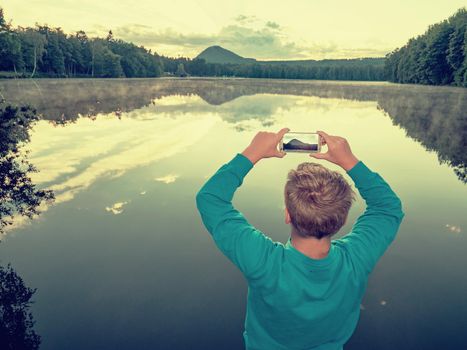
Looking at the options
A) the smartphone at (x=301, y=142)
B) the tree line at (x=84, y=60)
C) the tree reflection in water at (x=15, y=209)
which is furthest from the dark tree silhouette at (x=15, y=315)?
the tree line at (x=84, y=60)

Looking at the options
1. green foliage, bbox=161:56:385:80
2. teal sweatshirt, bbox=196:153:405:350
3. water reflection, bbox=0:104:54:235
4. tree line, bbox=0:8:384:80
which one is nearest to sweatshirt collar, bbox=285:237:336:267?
teal sweatshirt, bbox=196:153:405:350

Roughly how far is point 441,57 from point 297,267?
292ft

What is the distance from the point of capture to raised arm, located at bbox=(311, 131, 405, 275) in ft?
5.91

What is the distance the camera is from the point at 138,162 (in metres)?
11.1

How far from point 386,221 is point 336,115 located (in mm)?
21416

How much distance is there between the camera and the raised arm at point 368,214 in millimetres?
1802

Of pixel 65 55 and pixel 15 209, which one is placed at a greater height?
pixel 65 55

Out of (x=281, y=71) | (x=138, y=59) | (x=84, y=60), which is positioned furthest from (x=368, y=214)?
(x=281, y=71)

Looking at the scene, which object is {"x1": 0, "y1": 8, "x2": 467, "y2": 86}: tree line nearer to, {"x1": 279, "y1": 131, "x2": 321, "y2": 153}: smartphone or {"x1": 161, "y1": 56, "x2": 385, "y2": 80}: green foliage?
{"x1": 161, "y1": 56, "x2": 385, "y2": 80}: green foliage

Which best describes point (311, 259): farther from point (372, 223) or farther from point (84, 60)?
point (84, 60)

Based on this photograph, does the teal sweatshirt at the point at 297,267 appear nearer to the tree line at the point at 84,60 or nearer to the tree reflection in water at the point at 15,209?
the tree reflection in water at the point at 15,209

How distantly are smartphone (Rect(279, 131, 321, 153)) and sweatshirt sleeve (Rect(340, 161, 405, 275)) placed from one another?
0.24 metres

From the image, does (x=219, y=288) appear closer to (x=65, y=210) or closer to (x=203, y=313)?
(x=203, y=313)

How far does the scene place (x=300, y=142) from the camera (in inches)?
77.4
